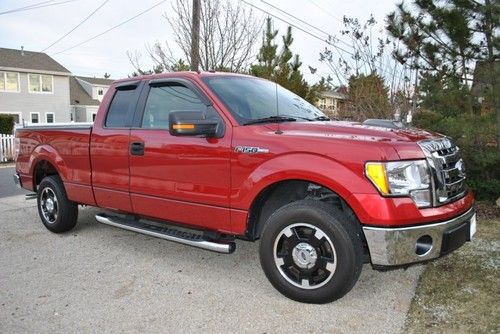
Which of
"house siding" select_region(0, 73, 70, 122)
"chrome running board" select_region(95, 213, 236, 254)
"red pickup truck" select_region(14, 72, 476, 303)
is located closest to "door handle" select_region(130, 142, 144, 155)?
"red pickup truck" select_region(14, 72, 476, 303)

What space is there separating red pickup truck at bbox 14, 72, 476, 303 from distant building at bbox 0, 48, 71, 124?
93.8ft

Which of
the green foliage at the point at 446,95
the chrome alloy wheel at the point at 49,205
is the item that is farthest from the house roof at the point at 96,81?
the green foliage at the point at 446,95

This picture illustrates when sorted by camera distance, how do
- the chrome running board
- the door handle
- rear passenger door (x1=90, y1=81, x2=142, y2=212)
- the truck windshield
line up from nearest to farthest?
the chrome running board → the truck windshield → the door handle → rear passenger door (x1=90, y1=81, x2=142, y2=212)

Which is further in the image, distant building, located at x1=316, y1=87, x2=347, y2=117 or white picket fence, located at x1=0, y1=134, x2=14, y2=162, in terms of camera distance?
white picket fence, located at x1=0, y1=134, x2=14, y2=162

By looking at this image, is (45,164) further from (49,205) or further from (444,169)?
(444,169)

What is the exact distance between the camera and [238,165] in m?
3.94

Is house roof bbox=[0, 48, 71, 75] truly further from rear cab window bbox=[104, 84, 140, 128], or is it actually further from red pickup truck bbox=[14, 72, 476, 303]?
red pickup truck bbox=[14, 72, 476, 303]

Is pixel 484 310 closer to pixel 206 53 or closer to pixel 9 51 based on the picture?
pixel 206 53

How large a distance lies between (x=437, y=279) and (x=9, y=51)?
1418 inches

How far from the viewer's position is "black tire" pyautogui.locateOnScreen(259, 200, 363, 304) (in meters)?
3.47

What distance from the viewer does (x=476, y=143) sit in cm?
672

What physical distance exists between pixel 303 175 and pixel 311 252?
593 mm

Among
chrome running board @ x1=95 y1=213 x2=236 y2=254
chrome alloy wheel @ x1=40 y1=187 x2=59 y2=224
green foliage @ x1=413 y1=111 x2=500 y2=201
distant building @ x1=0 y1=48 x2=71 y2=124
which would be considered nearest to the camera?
chrome running board @ x1=95 y1=213 x2=236 y2=254

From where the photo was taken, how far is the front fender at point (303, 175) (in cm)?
341
